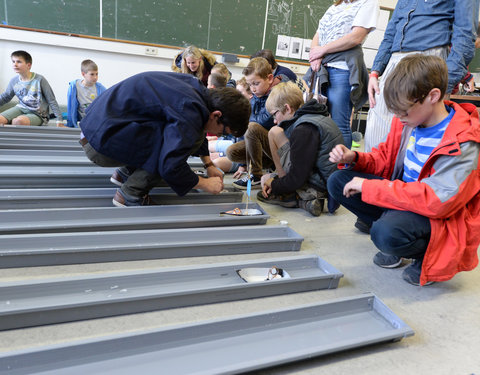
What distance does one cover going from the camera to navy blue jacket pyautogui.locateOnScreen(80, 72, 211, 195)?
175cm

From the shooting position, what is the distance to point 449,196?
1.29 metres

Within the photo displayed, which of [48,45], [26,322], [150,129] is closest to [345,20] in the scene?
[150,129]

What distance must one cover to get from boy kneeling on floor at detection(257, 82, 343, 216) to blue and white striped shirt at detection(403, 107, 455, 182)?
64 centimetres

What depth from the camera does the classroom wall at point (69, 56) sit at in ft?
16.8

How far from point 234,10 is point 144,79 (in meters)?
4.59

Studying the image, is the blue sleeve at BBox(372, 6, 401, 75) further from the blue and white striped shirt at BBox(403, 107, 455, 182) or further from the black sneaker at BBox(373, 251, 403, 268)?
the black sneaker at BBox(373, 251, 403, 268)

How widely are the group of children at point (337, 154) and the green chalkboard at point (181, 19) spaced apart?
3358 mm

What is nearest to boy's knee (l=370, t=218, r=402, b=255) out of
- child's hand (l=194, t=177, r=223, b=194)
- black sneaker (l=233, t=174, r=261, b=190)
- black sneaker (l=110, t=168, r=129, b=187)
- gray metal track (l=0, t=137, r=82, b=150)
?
child's hand (l=194, t=177, r=223, b=194)

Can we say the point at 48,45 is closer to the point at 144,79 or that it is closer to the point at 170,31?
the point at 170,31

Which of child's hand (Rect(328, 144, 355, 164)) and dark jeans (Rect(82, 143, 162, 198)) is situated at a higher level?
child's hand (Rect(328, 144, 355, 164))

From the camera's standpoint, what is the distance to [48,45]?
525 cm

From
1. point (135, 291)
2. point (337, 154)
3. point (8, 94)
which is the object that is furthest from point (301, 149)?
point (8, 94)

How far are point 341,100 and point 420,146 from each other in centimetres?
122

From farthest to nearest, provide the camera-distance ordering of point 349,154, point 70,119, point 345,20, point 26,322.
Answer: point 70,119, point 345,20, point 349,154, point 26,322
